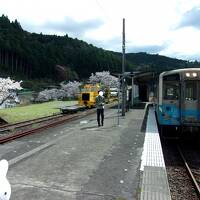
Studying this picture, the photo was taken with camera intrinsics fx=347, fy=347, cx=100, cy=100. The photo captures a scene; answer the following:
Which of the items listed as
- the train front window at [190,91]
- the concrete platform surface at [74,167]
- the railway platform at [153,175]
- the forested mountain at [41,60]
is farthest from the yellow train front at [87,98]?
the forested mountain at [41,60]

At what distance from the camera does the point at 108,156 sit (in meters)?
9.47

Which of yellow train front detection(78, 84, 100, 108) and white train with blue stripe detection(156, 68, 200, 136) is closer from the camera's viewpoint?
white train with blue stripe detection(156, 68, 200, 136)

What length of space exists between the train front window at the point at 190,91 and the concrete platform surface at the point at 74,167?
270 cm

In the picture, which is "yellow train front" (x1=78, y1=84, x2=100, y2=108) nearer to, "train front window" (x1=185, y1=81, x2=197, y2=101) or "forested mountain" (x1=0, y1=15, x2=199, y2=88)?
"train front window" (x1=185, y1=81, x2=197, y2=101)

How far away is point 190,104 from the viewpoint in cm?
Result: 1383

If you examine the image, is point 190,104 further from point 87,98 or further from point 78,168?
point 87,98

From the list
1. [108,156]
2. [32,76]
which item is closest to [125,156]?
[108,156]

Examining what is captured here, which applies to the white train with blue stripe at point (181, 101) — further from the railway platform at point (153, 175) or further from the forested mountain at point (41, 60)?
the forested mountain at point (41, 60)

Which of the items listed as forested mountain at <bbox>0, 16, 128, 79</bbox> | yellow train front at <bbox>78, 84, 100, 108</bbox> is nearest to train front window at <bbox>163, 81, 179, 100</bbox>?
yellow train front at <bbox>78, 84, 100, 108</bbox>

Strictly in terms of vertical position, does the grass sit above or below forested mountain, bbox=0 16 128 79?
below

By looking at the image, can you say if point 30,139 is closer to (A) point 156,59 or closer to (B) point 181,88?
(B) point 181,88

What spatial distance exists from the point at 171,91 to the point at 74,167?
7362 mm

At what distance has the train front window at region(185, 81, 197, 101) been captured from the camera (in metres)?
13.8

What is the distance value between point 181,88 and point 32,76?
96.6m
